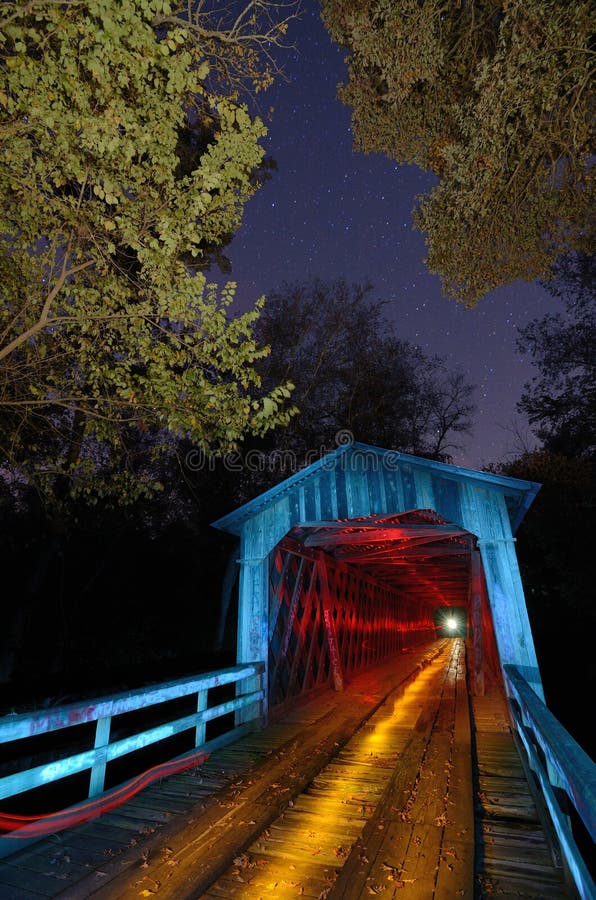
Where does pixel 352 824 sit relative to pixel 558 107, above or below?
below

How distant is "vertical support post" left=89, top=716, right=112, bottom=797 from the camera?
13.1 feet

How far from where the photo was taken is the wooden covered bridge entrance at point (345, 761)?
115 inches

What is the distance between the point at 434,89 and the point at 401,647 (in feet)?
80.1

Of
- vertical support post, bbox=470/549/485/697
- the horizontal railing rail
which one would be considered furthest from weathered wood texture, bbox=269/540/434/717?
vertical support post, bbox=470/549/485/697

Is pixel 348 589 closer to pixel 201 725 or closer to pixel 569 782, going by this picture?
pixel 201 725

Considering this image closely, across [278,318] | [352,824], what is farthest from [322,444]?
[352,824]

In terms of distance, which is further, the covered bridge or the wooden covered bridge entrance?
the covered bridge

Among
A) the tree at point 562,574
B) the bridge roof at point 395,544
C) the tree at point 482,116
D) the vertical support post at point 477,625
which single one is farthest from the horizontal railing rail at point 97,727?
the tree at point 562,574

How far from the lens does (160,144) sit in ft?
19.5

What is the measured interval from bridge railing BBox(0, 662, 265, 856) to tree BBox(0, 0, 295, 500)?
3608mm

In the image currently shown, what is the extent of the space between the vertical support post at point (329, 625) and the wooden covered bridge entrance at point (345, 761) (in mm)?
45

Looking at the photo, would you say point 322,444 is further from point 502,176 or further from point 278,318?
point 502,176

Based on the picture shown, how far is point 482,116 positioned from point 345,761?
8.92 metres

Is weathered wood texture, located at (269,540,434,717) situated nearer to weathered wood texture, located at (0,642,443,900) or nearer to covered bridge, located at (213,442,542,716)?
covered bridge, located at (213,442,542,716)
